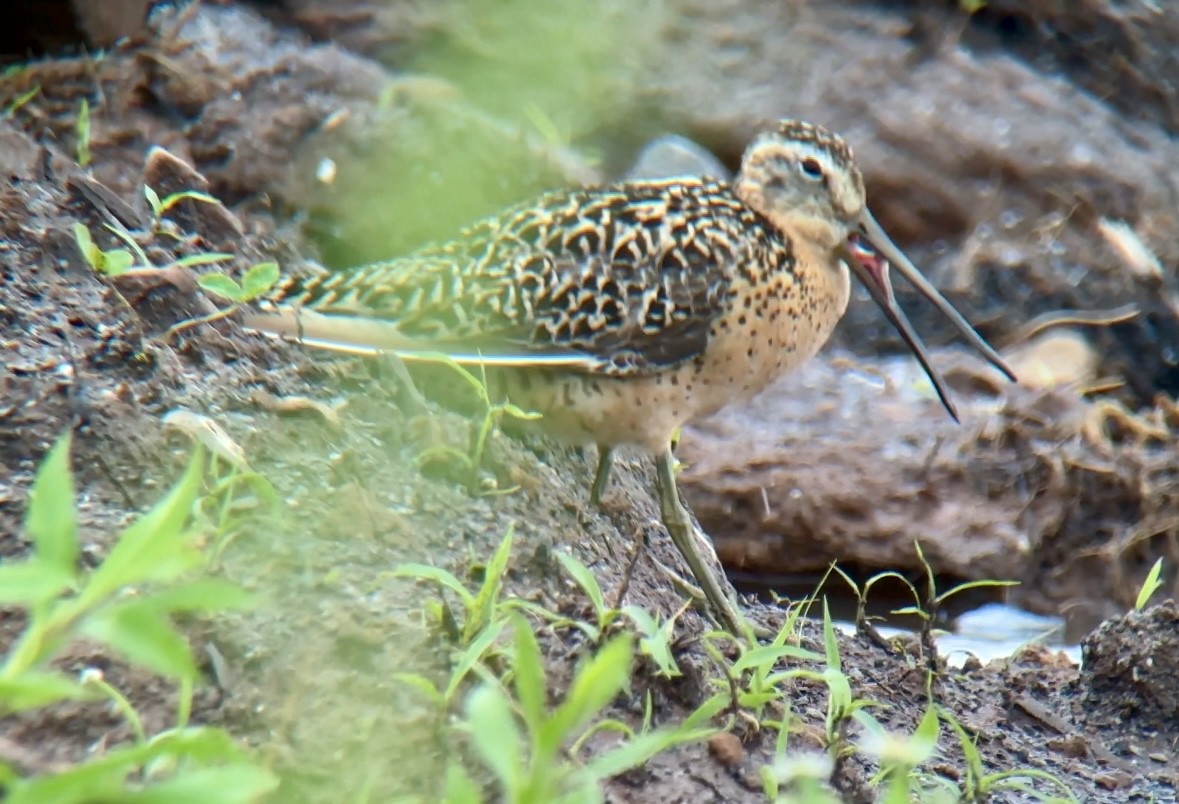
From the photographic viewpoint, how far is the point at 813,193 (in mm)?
4844

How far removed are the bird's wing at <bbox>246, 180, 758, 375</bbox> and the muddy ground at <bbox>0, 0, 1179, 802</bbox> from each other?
20 centimetres

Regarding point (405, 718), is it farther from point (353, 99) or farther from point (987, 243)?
point (987, 243)

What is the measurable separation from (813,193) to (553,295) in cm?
92

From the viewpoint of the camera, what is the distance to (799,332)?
467cm

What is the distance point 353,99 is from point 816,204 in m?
2.66

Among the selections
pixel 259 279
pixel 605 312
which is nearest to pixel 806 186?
pixel 605 312

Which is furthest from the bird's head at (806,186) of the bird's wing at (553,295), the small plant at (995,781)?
the small plant at (995,781)

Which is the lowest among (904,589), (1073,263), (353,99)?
(904,589)

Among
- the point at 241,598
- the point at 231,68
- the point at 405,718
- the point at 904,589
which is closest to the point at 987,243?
the point at 904,589

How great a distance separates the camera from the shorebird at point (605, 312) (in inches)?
170

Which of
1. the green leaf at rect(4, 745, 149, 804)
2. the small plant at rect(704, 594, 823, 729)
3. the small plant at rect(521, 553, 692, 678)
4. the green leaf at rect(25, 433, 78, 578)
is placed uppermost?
the green leaf at rect(25, 433, 78, 578)

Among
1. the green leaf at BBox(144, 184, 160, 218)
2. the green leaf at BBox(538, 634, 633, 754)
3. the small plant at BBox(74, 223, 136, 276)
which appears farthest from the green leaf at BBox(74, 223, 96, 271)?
the green leaf at BBox(538, 634, 633, 754)

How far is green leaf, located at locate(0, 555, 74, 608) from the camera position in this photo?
1932mm

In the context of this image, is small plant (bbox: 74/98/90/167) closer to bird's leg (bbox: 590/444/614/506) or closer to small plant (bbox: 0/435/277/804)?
bird's leg (bbox: 590/444/614/506)
